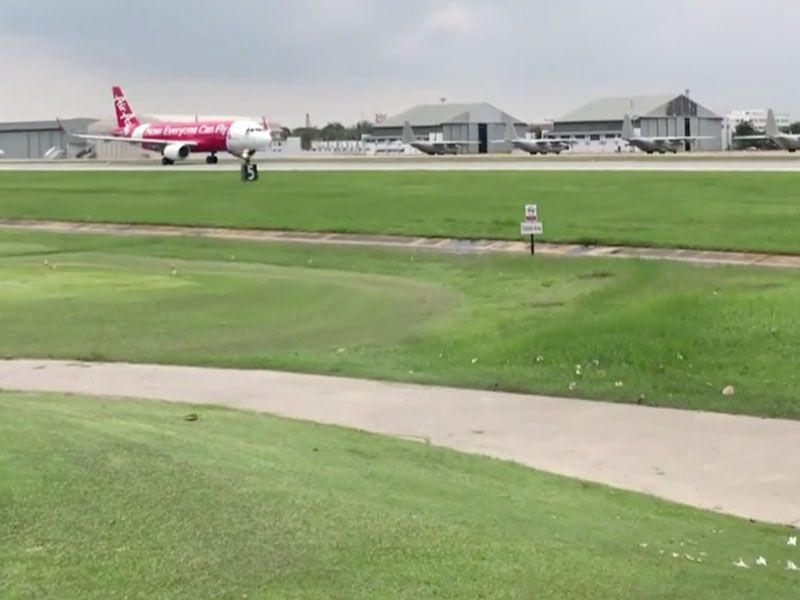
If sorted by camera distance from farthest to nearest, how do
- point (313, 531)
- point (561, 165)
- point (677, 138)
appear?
point (677, 138), point (561, 165), point (313, 531)

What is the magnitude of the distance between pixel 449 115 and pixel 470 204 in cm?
13817

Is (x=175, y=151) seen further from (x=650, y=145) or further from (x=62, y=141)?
(x=62, y=141)

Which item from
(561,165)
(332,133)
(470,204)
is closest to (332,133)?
(332,133)

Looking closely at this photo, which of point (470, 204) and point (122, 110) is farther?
point (122, 110)

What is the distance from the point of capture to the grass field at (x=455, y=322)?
12703 millimetres

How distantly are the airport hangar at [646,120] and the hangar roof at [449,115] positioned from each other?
10.2m

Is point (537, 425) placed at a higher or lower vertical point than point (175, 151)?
lower

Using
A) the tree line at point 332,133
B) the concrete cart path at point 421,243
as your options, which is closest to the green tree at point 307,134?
the tree line at point 332,133

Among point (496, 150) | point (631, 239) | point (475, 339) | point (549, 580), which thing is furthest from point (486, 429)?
point (496, 150)

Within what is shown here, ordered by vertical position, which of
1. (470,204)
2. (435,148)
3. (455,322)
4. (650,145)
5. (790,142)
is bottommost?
(455,322)

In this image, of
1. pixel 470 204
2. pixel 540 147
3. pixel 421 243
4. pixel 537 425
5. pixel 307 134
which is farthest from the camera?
pixel 307 134

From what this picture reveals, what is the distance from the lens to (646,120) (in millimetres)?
157875

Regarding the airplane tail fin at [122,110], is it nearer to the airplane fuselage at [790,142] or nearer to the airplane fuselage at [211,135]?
the airplane fuselage at [211,135]

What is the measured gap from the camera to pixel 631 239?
84.7ft
